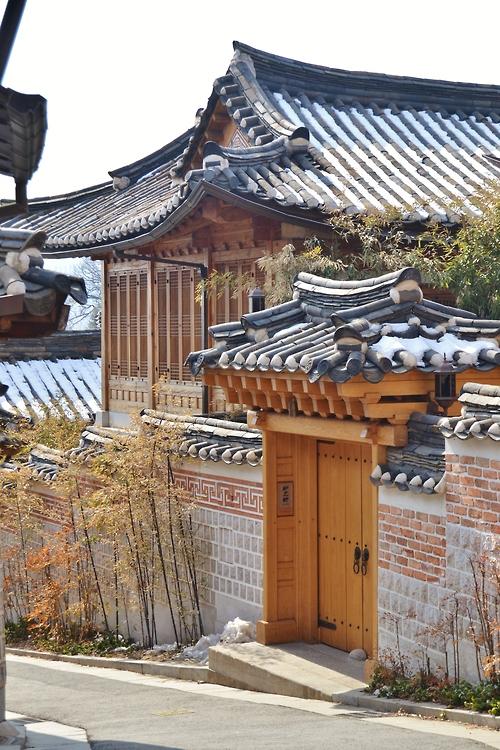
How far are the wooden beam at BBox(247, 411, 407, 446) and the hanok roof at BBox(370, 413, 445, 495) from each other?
0.12m

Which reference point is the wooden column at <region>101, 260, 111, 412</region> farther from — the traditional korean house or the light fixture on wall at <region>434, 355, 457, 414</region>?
the light fixture on wall at <region>434, 355, 457, 414</region>

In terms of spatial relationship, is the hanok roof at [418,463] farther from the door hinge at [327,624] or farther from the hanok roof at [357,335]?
the door hinge at [327,624]

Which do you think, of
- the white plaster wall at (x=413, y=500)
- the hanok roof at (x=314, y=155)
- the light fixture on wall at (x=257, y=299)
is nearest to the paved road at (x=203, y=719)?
the white plaster wall at (x=413, y=500)

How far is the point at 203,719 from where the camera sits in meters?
10.3

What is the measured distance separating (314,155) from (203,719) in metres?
8.93

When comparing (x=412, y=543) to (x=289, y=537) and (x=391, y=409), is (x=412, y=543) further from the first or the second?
(x=289, y=537)

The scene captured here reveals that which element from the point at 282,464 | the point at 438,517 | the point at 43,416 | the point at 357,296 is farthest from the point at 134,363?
the point at 438,517

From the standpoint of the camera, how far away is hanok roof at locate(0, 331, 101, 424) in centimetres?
2549

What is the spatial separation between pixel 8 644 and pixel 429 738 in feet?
33.9

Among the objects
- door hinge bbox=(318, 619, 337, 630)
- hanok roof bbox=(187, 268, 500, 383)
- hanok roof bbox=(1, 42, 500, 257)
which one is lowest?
door hinge bbox=(318, 619, 337, 630)

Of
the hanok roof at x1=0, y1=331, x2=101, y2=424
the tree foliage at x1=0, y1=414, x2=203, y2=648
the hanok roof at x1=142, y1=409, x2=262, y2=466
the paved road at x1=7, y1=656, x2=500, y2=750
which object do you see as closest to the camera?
the paved road at x1=7, y1=656, x2=500, y2=750

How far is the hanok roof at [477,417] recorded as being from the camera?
970cm

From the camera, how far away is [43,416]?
24.5m

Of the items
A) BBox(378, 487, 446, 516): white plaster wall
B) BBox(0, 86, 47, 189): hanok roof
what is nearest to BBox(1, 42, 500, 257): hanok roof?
BBox(378, 487, 446, 516): white plaster wall
